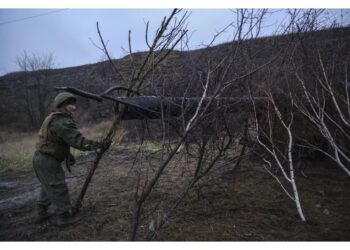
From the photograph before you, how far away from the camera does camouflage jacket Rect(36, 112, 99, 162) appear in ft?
10.3

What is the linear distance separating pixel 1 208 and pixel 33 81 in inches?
885

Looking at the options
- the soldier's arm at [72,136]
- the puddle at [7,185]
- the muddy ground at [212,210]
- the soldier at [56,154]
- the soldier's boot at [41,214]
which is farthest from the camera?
the puddle at [7,185]

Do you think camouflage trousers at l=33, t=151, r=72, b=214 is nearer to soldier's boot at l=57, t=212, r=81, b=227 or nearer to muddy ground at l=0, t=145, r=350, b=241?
soldier's boot at l=57, t=212, r=81, b=227

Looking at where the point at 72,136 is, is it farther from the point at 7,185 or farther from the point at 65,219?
the point at 7,185

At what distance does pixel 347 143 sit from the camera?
466cm

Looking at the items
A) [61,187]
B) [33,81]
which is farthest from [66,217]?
[33,81]

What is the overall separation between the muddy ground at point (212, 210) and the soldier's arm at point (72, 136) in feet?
2.36

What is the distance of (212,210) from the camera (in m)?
3.50

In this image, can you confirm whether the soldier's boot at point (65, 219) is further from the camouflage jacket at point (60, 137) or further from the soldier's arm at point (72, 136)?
the soldier's arm at point (72, 136)

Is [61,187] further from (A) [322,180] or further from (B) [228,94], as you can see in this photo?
(A) [322,180]

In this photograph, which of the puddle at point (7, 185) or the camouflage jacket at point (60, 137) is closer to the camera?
the camouflage jacket at point (60, 137)

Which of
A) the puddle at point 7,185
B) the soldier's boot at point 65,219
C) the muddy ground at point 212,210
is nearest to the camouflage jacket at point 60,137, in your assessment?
the soldier's boot at point 65,219

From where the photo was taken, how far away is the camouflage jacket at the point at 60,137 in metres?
3.14

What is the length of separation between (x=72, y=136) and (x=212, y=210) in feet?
5.69
